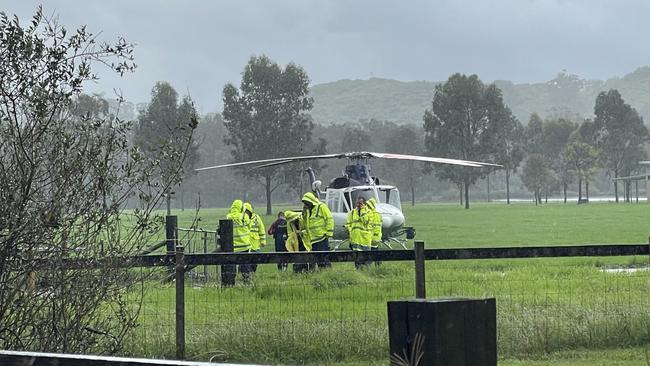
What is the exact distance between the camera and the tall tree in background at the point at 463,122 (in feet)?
362

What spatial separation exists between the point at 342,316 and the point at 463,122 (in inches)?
3920

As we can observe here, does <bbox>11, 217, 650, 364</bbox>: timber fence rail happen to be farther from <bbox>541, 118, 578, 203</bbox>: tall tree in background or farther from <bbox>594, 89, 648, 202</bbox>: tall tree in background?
<bbox>541, 118, 578, 203</bbox>: tall tree in background

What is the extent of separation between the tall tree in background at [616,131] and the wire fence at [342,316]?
10734cm

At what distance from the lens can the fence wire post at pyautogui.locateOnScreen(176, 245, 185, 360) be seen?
10867mm

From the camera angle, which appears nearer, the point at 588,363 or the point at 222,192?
the point at 588,363

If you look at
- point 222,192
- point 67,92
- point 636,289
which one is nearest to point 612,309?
point 636,289

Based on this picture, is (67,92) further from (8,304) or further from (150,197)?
(8,304)

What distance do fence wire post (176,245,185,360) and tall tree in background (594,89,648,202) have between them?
114 m

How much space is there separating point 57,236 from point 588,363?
5238 mm

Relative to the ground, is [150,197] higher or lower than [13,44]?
lower

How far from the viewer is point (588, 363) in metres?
10.6

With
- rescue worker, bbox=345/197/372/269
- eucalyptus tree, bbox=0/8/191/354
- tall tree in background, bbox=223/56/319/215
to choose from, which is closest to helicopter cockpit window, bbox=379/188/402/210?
rescue worker, bbox=345/197/372/269

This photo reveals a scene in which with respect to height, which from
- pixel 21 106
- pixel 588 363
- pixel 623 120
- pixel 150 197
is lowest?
pixel 588 363

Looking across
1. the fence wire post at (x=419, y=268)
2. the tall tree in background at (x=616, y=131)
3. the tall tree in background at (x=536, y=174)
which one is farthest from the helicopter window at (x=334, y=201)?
the tall tree in background at (x=616, y=131)
